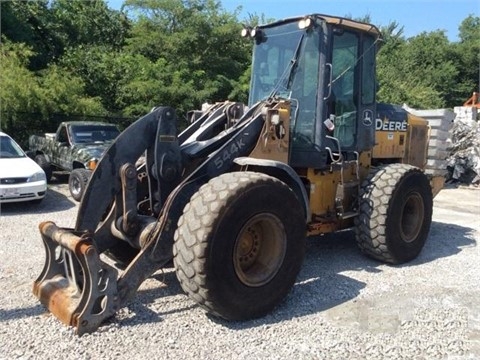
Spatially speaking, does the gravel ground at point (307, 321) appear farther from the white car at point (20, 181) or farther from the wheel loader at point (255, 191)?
the white car at point (20, 181)

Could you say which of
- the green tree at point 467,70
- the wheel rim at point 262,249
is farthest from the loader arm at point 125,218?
the green tree at point 467,70

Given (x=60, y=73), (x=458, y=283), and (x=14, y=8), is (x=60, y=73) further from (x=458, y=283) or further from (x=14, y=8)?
(x=458, y=283)

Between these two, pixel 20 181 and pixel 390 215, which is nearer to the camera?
pixel 390 215

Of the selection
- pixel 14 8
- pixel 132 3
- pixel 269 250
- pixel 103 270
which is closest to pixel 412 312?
pixel 269 250

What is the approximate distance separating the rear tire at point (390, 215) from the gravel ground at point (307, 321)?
0.74ft

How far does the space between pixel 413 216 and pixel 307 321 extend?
2.77 metres

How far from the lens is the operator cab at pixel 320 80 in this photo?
5.77 metres

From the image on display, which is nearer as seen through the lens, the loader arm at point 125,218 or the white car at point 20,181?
the loader arm at point 125,218

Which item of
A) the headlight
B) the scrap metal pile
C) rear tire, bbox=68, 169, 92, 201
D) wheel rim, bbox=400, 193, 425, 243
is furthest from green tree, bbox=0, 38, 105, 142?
wheel rim, bbox=400, 193, 425, 243

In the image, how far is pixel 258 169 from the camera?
16.9ft

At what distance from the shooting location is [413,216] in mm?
6555

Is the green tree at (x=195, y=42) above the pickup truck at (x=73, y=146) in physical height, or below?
above

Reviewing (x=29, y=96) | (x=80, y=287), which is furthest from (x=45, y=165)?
(x=80, y=287)

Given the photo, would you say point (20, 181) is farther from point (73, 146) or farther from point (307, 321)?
point (307, 321)
